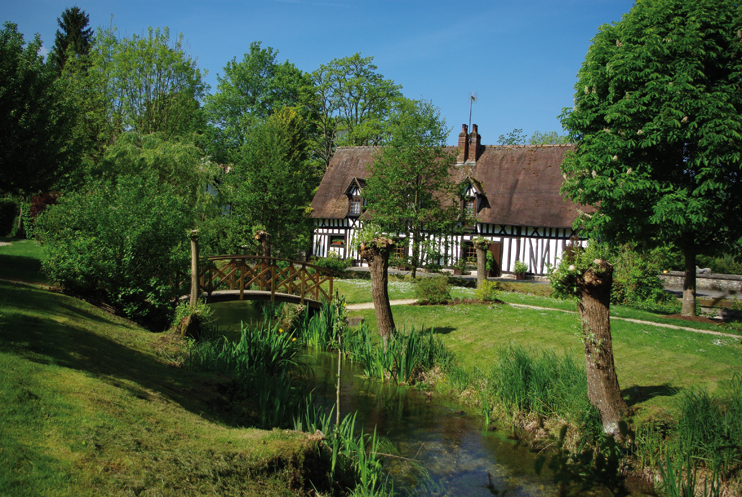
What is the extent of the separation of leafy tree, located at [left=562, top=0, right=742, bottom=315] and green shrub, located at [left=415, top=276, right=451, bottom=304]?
5.14 metres

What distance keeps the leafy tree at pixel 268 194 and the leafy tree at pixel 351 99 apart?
20319 mm

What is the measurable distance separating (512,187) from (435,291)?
15.0 meters

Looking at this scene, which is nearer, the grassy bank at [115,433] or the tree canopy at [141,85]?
the grassy bank at [115,433]

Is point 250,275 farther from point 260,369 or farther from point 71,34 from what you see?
point 71,34

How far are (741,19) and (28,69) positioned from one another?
795 inches

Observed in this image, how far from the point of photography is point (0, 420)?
430 cm

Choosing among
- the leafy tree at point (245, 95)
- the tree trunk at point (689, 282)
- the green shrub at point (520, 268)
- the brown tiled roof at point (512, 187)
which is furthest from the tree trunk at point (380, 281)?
the leafy tree at point (245, 95)

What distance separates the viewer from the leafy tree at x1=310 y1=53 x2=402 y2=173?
43.6 metres

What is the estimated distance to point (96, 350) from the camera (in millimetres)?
7438

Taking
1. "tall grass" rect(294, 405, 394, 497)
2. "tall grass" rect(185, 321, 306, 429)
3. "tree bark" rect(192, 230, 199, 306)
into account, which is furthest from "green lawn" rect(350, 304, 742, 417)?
"tree bark" rect(192, 230, 199, 306)

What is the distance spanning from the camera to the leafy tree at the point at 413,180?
76.8ft

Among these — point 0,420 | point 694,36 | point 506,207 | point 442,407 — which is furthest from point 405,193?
point 0,420

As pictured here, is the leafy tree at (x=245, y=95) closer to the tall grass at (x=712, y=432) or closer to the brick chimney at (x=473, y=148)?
the brick chimney at (x=473, y=148)

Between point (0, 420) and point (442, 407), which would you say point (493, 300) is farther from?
point (0, 420)
